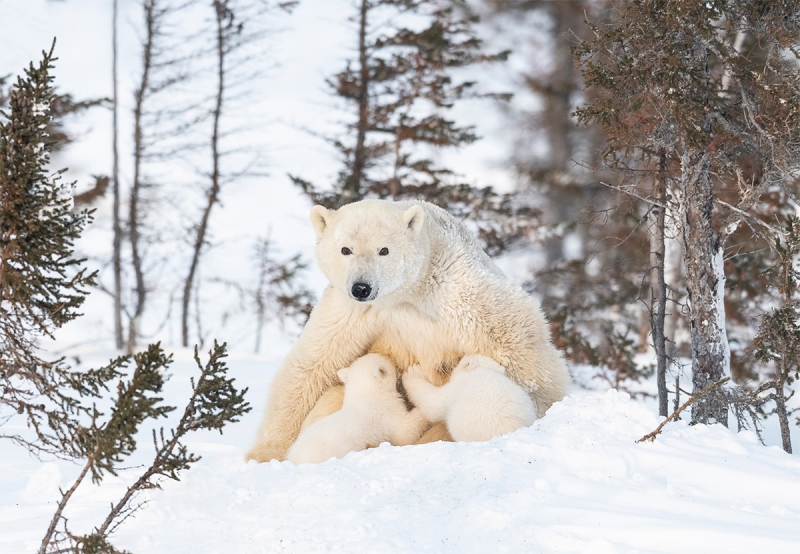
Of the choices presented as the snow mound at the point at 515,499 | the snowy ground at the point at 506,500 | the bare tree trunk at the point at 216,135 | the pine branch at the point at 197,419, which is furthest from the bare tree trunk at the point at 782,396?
the bare tree trunk at the point at 216,135

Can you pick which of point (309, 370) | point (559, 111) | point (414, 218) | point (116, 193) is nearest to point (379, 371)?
point (309, 370)

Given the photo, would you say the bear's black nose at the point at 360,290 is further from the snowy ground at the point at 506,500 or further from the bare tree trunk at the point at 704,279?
the bare tree trunk at the point at 704,279

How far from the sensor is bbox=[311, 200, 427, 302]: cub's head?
523cm

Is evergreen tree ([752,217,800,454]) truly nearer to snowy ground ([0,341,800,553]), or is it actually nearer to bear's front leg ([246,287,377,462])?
snowy ground ([0,341,800,553])

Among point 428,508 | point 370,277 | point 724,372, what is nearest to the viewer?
point 428,508

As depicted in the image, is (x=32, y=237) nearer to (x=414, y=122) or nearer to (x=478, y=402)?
(x=478, y=402)

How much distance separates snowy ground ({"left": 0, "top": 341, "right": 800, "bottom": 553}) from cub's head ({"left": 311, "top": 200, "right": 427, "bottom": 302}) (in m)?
1.25

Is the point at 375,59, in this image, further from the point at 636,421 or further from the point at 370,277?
the point at 636,421

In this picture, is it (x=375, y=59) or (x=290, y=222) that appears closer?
(x=375, y=59)

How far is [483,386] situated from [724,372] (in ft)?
6.66

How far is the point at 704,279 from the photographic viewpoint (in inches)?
236

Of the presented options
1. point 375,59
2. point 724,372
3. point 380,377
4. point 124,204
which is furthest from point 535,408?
point 124,204

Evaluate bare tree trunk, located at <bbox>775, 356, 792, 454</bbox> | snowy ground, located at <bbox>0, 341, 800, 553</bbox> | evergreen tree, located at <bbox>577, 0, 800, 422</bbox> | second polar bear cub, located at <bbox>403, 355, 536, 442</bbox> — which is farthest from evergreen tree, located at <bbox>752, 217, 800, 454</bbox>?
second polar bear cub, located at <bbox>403, 355, 536, 442</bbox>

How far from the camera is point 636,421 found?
427 centimetres
